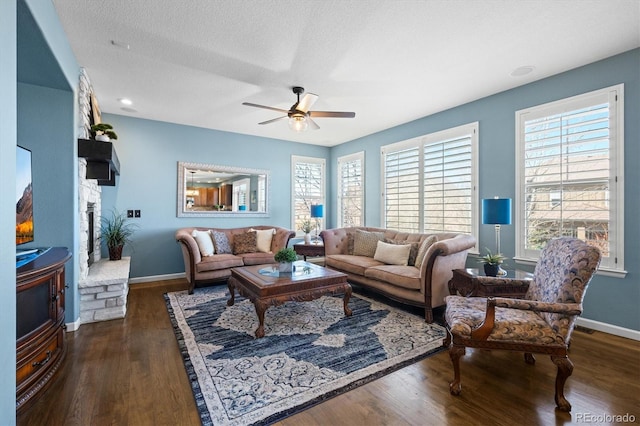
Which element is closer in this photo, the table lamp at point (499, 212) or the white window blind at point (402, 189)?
the table lamp at point (499, 212)

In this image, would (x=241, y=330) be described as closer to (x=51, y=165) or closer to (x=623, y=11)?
(x=51, y=165)

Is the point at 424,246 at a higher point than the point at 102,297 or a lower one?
higher

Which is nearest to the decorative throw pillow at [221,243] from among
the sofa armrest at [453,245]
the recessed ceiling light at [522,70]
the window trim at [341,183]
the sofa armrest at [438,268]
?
the window trim at [341,183]

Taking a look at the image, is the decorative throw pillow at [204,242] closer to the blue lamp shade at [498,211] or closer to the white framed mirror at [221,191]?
the white framed mirror at [221,191]

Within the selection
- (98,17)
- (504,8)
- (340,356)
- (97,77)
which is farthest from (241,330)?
(504,8)

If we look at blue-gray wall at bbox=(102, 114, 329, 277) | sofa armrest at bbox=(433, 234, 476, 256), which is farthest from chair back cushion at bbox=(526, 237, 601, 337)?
blue-gray wall at bbox=(102, 114, 329, 277)

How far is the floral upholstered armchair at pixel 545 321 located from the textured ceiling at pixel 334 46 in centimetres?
186

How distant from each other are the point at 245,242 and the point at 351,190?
8.30 ft

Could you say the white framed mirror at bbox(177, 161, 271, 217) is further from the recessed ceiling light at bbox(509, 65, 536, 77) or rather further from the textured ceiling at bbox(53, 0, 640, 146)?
the recessed ceiling light at bbox(509, 65, 536, 77)

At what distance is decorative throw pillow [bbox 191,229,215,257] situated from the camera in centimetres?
450

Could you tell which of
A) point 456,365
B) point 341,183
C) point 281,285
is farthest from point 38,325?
point 341,183

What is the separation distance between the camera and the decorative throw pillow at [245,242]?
196 inches

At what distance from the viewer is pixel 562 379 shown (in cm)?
180

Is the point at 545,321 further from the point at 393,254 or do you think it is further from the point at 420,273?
the point at 393,254
